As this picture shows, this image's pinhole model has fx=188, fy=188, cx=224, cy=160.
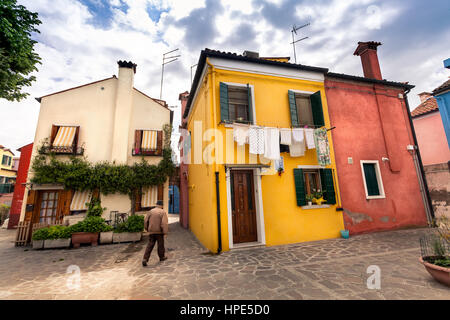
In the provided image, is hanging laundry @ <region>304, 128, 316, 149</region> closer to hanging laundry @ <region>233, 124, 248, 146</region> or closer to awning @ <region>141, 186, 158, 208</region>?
hanging laundry @ <region>233, 124, 248, 146</region>

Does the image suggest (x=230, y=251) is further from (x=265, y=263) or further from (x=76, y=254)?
(x=76, y=254)

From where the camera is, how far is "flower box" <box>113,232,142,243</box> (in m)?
8.17

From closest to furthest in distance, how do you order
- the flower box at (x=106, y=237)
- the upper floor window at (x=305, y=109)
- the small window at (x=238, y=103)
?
1. the small window at (x=238, y=103)
2. the upper floor window at (x=305, y=109)
3. the flower box at (x=106, y=237)

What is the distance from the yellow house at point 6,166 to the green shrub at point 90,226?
2273 cm

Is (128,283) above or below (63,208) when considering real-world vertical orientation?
below

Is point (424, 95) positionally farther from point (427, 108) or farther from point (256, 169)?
point (256, 169)

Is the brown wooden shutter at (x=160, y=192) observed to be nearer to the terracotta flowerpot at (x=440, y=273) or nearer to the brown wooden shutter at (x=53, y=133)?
the brown wooden shutter at (x=53, y=133)

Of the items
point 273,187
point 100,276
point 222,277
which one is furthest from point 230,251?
point 100,276

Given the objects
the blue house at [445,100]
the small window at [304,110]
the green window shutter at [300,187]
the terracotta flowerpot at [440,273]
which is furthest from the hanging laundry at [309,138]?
the blue house at [445,100]

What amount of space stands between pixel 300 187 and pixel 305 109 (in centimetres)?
352

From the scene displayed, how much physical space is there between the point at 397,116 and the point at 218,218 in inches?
404

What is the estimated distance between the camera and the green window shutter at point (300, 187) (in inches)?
270

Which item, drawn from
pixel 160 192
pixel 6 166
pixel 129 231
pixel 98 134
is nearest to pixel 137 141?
pixel 98 134
